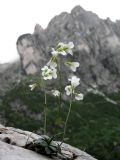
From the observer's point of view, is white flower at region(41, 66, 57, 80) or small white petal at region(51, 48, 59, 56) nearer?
small white petal at region(51, 48, 59, 56)

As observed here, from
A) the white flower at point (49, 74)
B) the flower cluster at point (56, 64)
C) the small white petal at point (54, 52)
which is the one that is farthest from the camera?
the white flower at point (49, 74)

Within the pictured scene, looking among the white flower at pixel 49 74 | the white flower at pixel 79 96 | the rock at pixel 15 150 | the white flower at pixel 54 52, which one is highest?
the white flower at pixel 54 52

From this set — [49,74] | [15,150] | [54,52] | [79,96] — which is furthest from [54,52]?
[15,150]

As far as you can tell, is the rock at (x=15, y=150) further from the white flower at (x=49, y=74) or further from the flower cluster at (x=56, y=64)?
the white flower at (x=49, y=74)

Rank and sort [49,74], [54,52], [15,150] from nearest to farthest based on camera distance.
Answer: [54,52], [15,150], [49,74]

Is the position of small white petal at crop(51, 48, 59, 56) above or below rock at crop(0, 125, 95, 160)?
above

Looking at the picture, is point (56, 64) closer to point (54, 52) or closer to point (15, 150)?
point (54, 52)

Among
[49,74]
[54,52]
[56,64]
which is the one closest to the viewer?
[54,52]

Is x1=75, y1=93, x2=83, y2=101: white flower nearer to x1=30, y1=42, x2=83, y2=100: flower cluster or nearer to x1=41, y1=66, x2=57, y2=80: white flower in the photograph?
x1=30, y1=42, x2=83, y2=100: flower cluster

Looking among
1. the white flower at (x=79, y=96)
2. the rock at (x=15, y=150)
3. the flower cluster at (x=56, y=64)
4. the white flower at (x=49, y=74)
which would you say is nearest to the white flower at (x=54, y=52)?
the flower cluster at (x=56, y=64)

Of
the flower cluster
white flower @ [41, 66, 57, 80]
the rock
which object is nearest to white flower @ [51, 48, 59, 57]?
the flower cluster

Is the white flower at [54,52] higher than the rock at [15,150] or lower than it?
higher
